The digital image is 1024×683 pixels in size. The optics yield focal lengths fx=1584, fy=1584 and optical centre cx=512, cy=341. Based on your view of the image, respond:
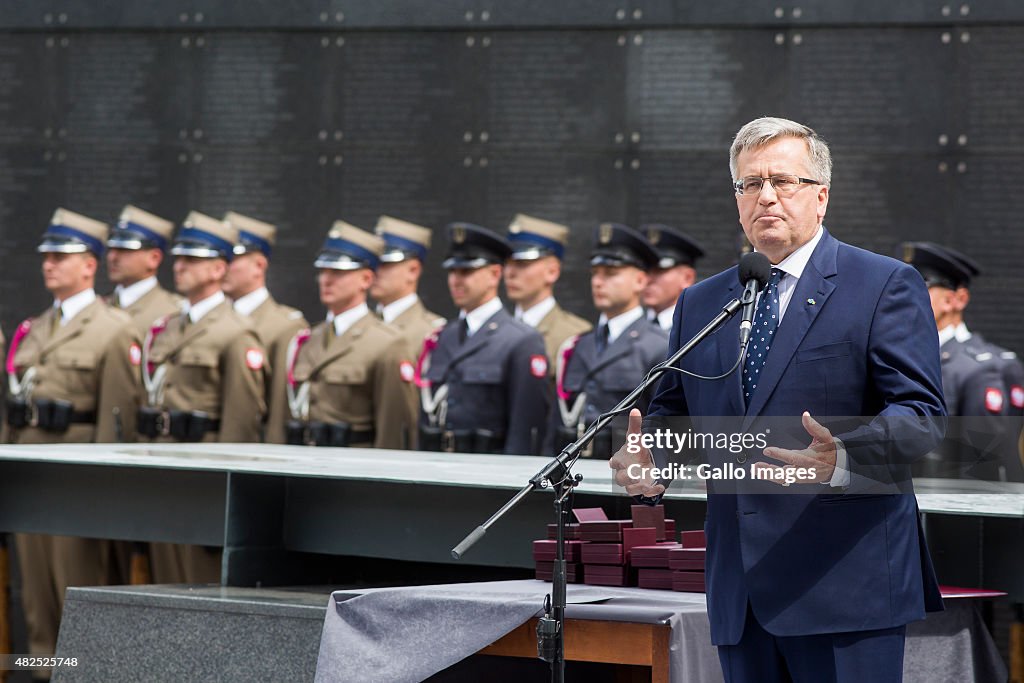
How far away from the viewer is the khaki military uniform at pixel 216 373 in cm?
690


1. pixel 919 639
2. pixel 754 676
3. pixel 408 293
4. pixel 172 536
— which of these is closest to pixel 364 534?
pixel 172 536

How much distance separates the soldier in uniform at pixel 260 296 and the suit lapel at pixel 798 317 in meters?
4.88

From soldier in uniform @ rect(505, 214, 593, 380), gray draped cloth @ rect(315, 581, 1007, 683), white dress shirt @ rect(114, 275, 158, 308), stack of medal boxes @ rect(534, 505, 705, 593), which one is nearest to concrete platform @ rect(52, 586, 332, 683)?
gray draped cloth @ rect(315, 581, 1007, 683)

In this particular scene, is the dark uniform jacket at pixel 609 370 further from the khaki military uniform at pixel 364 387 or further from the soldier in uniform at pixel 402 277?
the soldier in uniform at pixel 402 277

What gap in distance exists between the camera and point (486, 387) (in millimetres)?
6566

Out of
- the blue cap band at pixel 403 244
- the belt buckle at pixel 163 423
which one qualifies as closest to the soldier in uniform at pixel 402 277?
the blue cap band at pixel 403 244

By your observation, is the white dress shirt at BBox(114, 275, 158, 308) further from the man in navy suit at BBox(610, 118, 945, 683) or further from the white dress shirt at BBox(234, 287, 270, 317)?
→ the man in navy suit at BBox(610, 118, 945, 683)

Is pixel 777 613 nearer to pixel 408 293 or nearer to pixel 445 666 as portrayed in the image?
pixel 445 666

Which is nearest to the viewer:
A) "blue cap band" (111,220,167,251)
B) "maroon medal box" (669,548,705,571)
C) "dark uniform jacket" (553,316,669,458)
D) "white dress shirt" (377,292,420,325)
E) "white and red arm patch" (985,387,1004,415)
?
"maroon medal box" (669,548,705,571)

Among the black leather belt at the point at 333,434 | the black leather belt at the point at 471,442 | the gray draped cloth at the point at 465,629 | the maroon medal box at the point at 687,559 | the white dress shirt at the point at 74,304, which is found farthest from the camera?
the white dress shirt at the point at 74,304

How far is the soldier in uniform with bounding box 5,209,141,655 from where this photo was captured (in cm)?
644

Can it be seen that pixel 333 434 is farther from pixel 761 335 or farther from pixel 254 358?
pixel 761 335

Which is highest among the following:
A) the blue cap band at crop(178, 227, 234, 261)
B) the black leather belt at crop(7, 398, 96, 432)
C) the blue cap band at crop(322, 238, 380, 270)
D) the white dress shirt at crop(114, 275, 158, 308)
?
the blue cap band at crop(178, 227, 234, 261)

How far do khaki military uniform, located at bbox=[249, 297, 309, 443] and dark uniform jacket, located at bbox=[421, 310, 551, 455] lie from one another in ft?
2.76
